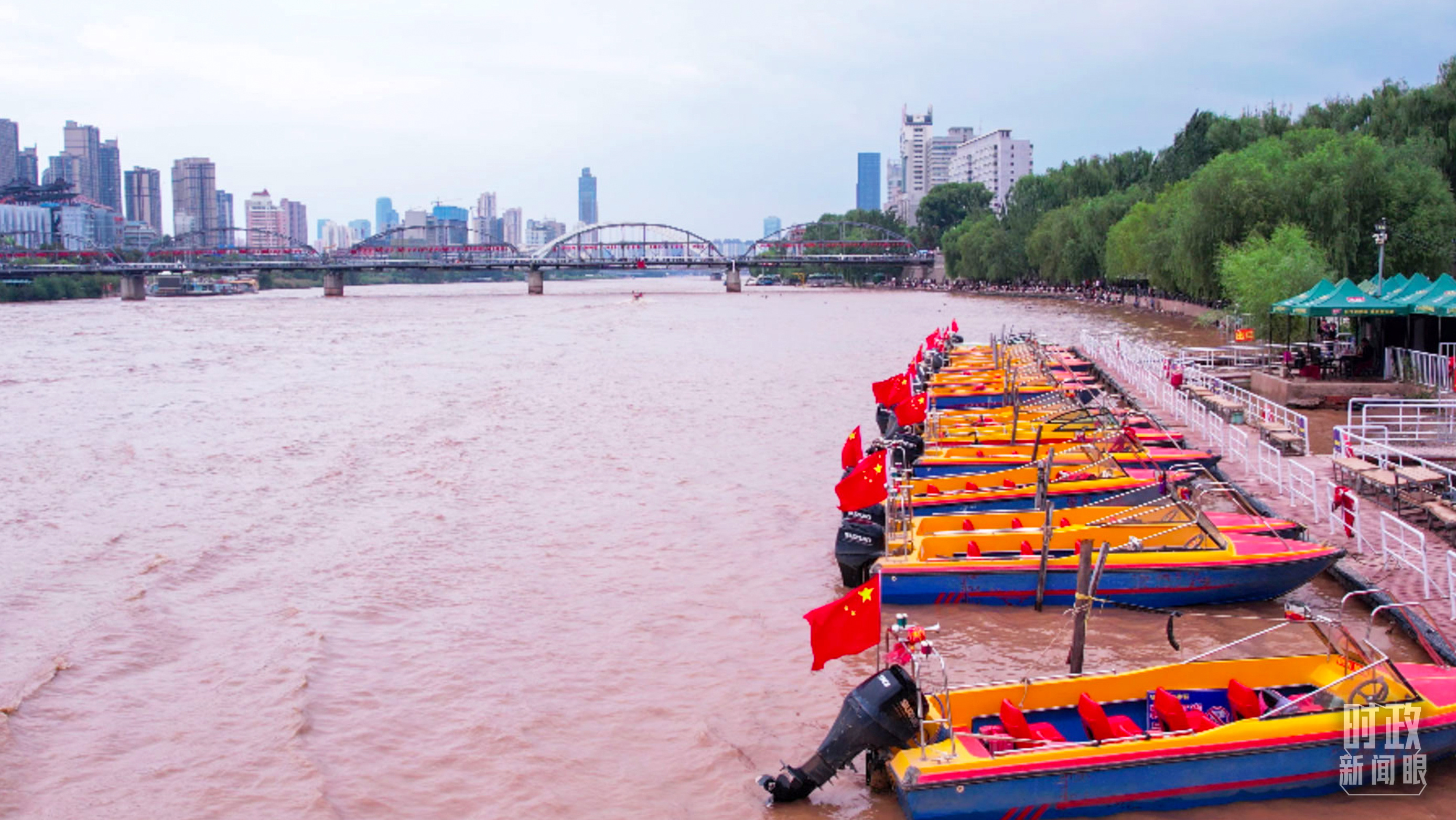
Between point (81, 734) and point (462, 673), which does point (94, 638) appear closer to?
point (81, 734)

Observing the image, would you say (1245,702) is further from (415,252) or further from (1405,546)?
(415,252)

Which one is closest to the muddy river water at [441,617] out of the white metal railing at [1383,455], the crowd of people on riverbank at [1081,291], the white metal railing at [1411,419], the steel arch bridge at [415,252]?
the white metal railing at [1383,455]

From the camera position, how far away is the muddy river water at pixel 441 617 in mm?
9953

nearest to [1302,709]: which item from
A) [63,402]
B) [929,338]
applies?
[929,338]

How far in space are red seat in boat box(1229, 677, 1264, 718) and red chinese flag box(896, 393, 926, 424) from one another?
11.7 m

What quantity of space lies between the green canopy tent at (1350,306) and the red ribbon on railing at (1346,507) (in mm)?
9895

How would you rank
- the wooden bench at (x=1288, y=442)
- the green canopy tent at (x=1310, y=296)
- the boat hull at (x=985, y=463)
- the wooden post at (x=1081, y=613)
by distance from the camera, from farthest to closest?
the green canopy tent at (x=1310, y=296) < the wooden bench at (x=1288, y=442) < the boat hull at (x=985, y=463) < the wooden post at (x=1081, y=613)

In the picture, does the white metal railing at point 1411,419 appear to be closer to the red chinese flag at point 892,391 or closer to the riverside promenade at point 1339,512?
the riverside promenade at point 1339,512

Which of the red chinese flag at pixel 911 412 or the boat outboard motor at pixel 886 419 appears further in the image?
the boat outboard motor at pixel 886 419

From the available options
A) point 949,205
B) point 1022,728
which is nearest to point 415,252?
point 949,205

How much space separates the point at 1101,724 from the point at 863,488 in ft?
18.5

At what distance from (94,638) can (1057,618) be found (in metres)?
10.7

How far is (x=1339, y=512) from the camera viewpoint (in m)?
14.2

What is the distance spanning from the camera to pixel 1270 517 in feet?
49.4
